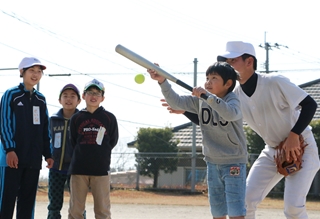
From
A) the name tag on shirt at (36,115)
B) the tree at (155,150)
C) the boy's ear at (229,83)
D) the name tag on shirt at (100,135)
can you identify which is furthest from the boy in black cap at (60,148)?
the tree at (155,150)

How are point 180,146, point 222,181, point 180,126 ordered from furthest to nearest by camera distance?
point 180,126
point 180,146
point 222,181

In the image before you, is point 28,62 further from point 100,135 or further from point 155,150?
point 155,150

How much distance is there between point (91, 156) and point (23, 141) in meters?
0.80

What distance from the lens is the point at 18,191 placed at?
618 cm

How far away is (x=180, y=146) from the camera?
26750mm

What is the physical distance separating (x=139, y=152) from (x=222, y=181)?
18909 millimetres

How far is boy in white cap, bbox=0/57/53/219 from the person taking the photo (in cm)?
599

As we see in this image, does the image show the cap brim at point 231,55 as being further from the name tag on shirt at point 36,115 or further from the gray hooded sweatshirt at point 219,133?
the name tag on shirt at point 36,115

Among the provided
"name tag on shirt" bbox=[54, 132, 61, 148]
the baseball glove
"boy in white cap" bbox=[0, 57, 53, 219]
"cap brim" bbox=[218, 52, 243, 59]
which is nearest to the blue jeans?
the baseball glove

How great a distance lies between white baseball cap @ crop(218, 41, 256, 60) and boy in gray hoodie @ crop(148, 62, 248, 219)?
38cm

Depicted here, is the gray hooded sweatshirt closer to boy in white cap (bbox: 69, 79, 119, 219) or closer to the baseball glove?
the baseball glove

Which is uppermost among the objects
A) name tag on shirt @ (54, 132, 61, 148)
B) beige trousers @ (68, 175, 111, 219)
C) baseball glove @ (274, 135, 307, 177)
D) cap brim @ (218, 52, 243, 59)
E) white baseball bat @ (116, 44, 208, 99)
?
cap brim @ (218, 52, 243, 59)

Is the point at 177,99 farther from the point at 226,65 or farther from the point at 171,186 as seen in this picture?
the point at 171,186

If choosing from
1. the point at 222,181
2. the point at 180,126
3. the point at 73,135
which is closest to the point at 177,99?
the point at 222,181
